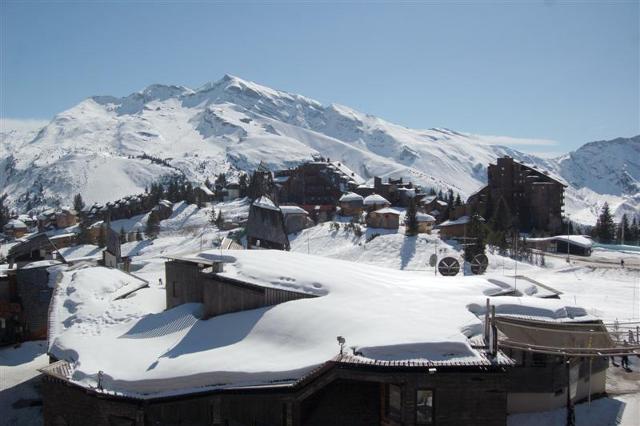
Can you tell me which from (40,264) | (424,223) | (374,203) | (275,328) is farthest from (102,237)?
(275,328)

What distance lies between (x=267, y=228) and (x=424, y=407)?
25029 mm

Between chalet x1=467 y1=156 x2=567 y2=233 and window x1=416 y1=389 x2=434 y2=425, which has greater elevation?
chalet x1=467 y1=156 x2=567 y2=233

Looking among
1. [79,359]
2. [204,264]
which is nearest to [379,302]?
[204,264]

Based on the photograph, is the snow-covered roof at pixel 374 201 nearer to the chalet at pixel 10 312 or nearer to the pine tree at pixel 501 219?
the pine tree at pixel 501 219

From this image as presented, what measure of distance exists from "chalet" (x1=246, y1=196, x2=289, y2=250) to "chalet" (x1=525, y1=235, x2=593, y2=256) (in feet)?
99.5

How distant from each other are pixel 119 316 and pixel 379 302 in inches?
473

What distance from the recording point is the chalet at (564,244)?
57.3 metres

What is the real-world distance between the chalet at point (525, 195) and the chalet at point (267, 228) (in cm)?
4099

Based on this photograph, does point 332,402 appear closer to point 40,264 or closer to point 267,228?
point 40,264

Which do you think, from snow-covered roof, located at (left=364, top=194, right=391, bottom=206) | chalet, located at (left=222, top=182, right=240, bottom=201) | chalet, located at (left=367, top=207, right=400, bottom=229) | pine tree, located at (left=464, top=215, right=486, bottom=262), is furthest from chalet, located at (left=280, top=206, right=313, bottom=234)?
chalet, located at (left=222, top=182, right=240, bottom=201)

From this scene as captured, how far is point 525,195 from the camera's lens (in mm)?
76062

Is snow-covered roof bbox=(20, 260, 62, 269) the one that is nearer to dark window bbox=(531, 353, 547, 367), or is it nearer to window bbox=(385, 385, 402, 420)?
window bbox=(385, 385, 402, 420)

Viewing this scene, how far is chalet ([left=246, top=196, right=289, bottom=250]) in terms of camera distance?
1540 inches

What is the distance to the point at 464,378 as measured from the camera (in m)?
15.5
